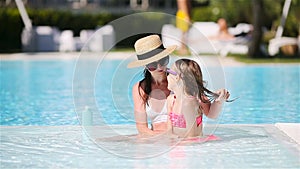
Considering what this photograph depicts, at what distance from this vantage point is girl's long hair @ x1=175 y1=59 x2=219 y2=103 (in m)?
5.76

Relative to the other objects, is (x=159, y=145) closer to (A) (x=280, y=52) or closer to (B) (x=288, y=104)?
(B) (x=288, y=104)

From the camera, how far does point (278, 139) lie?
6.16 meters

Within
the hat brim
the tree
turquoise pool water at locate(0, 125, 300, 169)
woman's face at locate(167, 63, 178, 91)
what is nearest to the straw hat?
the hat brim

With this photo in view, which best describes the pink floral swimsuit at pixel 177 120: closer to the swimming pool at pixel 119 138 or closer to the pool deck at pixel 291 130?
the swimming pool at pixel 119 138

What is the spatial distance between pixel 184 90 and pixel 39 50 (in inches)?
727

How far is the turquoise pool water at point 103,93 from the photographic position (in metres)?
6.70

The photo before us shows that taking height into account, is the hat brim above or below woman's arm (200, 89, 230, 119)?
above

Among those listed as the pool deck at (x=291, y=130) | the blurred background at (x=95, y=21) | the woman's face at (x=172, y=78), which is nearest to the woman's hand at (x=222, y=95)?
the woman's face at (x=172, y=78)

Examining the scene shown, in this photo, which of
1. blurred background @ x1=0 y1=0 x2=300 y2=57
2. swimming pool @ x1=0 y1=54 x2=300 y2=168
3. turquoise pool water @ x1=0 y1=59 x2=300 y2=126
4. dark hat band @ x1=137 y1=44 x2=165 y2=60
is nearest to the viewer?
swimming pool @ x1=0 y1=54 x2=300 y2=168

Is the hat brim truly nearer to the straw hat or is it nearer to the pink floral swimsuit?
the straw hat

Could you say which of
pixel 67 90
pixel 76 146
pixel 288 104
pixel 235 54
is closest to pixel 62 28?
pixel 235 54

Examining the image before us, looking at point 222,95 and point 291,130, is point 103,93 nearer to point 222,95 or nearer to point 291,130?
point 291,130

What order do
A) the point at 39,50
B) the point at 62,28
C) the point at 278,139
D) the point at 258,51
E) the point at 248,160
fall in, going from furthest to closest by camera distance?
the point at 62,28, the point at 39,50, the point at 258,51, the point at 278,139, the point at 248,160

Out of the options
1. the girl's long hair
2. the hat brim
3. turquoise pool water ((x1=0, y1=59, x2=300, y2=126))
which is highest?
the hat brim
